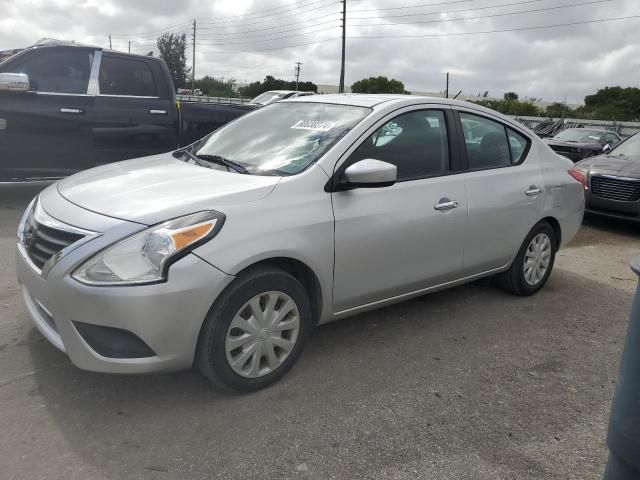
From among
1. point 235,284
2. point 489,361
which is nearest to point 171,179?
point 235,284

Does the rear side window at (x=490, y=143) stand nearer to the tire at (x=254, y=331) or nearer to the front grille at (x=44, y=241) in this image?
the tire at (x=254, y=331)

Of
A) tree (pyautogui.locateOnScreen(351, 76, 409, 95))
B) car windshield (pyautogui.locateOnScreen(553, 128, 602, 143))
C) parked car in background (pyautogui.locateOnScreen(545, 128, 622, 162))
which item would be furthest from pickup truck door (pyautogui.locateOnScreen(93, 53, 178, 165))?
tree (pyautogui.locateOnScreen(351, 76, 409, 95))

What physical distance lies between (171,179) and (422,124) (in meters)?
1.73

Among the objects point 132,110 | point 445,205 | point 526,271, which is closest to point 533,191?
point 526,271

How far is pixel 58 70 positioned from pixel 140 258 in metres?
5.12

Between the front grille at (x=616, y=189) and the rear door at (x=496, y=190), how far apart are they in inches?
164

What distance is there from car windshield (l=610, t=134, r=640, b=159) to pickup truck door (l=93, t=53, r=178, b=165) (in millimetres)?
7041

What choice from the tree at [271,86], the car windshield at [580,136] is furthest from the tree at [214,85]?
the car windshield at [580,136]

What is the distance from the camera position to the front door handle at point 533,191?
4.38 metres

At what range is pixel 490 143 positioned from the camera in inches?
168

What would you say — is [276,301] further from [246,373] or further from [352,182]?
[352,182]

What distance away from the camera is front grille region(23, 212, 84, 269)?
2.69m

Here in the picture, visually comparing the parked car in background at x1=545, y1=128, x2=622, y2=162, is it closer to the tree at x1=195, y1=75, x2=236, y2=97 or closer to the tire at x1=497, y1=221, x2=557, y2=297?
the tire at x1=497, y1=221, x2=557, y2=297

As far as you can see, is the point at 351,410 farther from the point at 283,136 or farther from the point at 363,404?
the point at 283,136
